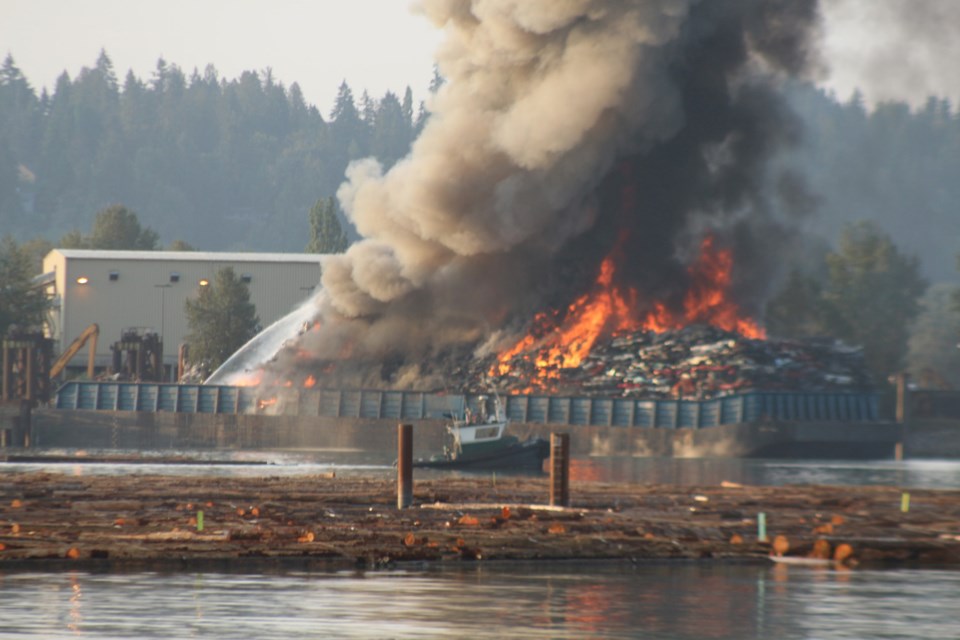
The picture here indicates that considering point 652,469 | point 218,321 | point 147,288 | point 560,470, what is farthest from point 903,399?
point 560,470

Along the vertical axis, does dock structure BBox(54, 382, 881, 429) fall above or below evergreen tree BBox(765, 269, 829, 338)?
below

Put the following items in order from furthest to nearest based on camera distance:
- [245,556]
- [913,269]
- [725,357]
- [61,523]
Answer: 1. [913,269]
2. [725,357]
3. [61,523]
4. [245,556]

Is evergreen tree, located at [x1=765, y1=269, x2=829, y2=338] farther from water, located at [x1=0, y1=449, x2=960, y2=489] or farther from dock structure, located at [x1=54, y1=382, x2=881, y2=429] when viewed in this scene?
water, located at [x1=0, y1=449, x2=960, y2=489]

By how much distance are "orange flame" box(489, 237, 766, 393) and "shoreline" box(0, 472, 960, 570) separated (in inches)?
2332

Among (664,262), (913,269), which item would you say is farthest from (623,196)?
(913,269)

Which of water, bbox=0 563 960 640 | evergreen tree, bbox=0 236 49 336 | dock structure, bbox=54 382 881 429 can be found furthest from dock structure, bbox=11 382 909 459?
water, bbox=0 563 960 640

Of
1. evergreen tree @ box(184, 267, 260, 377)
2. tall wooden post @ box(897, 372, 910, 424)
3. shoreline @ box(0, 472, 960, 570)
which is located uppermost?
evergreen tree @ box(184, 267, 260, 377)

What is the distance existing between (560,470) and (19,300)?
97.5 m

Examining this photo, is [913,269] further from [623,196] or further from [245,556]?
[245,556]

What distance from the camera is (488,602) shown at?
24.3m

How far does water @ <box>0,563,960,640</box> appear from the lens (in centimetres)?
2184

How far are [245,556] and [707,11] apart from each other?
86655 mm

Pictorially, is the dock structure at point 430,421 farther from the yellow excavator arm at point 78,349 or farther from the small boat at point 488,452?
the small boat at point 488,452

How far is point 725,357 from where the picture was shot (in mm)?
102250
